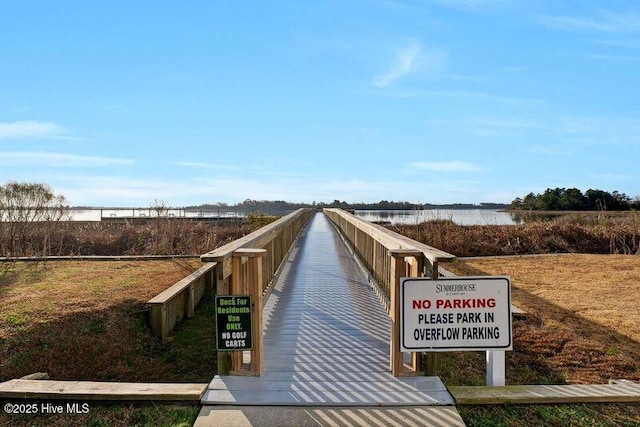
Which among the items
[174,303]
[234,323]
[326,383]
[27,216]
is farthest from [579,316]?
[27,216]

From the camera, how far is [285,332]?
17.0 feet

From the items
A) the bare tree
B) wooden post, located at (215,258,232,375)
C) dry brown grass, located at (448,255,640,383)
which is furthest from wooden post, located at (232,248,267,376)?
the bare tree

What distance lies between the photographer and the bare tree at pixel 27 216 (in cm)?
1476

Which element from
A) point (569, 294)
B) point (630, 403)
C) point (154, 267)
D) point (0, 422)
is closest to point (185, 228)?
point (154, 267)

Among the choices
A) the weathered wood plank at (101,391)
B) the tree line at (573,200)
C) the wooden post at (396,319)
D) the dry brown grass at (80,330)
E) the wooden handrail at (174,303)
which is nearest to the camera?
the weathered wood plank at (101,391)

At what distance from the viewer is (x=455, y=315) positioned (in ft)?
11.9

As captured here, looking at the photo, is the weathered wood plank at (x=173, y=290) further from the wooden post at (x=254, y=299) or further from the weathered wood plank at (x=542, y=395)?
the weathered wood plank at (x=542, y=395)

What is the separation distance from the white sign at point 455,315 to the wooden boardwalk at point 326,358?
1.31 ft

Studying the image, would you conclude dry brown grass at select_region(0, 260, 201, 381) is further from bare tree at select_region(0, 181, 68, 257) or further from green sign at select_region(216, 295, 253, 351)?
bare tree at select_region(0, 181, 68, 257)

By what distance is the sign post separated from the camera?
362 centimetres

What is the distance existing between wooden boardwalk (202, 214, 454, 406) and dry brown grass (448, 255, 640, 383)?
6.84ft

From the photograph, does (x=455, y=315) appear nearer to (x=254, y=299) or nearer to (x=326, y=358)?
(x=326, y=358)

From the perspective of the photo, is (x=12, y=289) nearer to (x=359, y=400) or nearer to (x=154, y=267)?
(x=154, y=267)

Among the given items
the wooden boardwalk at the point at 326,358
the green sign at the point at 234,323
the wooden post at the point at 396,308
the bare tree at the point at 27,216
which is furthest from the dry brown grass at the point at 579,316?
the bare tree at the point at 27,216
